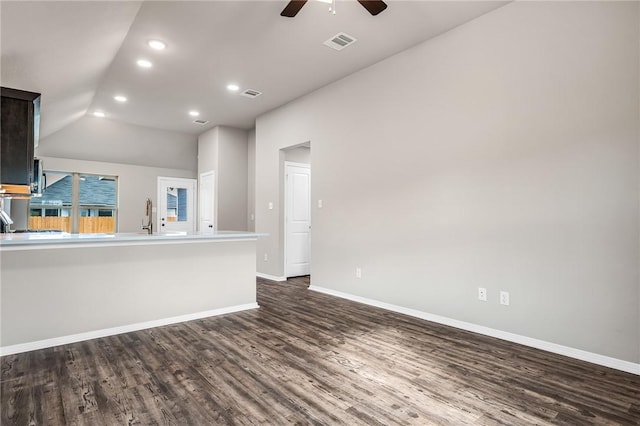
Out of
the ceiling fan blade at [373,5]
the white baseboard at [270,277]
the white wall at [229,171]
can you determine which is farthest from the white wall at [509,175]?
the white wall at [229,171]

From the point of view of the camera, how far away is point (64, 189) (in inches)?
257

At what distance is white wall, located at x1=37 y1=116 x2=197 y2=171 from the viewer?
6.39m

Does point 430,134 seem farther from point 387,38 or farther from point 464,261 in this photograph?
point 464,261

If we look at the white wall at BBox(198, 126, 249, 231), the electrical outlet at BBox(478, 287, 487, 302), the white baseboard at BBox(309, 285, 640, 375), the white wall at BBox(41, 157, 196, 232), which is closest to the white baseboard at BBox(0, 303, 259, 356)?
the white baseboard at BBox(309, 285, 640, 375)

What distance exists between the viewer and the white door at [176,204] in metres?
7.51

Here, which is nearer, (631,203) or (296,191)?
(631,203)

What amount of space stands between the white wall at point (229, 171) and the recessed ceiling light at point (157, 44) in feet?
10.9

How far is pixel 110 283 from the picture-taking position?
3.21 metres

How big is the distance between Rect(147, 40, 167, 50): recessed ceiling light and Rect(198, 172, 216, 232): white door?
3.66 metres

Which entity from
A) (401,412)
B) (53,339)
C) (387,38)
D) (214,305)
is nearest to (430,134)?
(387,38)

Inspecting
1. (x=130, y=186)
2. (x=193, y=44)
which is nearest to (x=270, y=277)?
(x=130, y=186)

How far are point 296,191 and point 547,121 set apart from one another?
406cm

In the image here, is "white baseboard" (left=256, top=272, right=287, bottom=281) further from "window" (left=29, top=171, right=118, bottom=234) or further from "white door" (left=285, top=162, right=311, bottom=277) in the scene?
"window" (left=29, top=171, right=118, bottom=234)

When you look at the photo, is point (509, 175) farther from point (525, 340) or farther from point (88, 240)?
point (88, 240)
